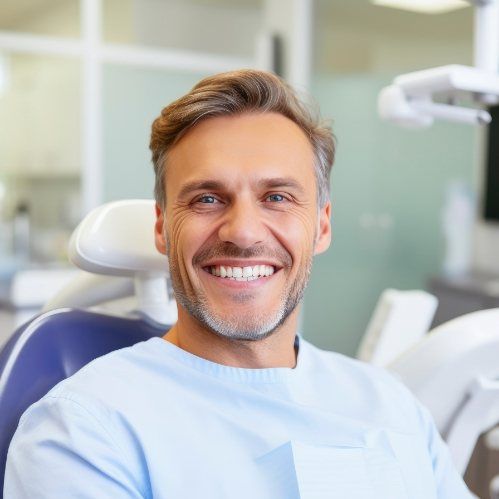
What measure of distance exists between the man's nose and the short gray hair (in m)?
0.13

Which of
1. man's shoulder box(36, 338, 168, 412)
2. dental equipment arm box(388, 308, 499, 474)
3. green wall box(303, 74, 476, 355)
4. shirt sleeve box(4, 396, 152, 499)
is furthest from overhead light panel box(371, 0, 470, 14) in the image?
shirt sleeve box(4, 396, 152, 499)

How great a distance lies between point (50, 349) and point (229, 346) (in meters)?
0.26

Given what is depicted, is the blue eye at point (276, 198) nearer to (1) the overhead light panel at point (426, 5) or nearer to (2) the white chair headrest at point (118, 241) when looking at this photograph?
(2) the white chair headrest at point (118, 241)

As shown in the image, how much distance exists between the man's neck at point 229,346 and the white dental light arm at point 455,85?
1.31 feet

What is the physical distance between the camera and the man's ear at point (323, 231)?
1.13 m

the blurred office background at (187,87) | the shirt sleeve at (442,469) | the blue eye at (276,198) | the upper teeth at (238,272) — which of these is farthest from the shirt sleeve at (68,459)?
the blurred office background at (187,87)

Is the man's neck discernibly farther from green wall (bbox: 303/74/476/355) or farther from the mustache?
green wall (bbox: 303/74/476/355)

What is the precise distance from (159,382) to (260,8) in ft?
11.5

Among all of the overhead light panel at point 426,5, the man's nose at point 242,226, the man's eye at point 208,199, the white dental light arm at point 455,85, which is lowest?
the man's nose at point 242,226

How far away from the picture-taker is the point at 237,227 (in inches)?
38.6

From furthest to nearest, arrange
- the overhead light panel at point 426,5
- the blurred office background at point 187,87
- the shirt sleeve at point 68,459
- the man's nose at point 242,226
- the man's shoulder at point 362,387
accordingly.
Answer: the blurred office background at point 187,87 < the overhead light panel at point 426,5 < the man's shoulder at point 362,387 < the man's nose at point 242,226 < the shirt sleeve at point 68,459

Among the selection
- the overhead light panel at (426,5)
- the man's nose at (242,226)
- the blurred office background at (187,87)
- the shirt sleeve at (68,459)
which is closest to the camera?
the shirt sleeve at (68,459)

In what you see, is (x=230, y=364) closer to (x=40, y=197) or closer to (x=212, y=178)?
(x=212, y=178)

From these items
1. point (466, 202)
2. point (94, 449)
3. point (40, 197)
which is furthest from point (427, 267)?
point (94, 449)
